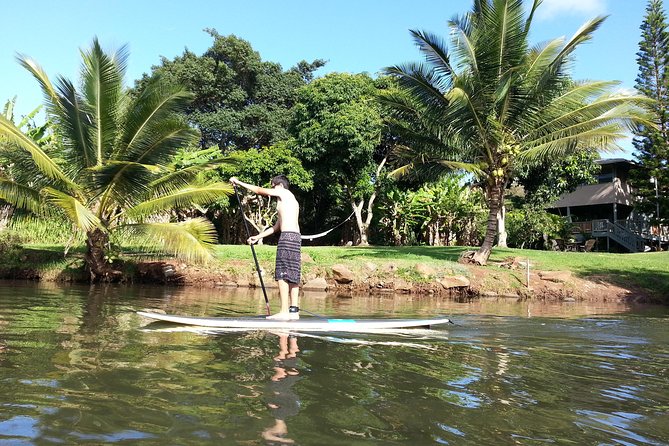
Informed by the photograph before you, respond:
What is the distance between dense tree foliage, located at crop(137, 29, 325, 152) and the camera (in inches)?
1320

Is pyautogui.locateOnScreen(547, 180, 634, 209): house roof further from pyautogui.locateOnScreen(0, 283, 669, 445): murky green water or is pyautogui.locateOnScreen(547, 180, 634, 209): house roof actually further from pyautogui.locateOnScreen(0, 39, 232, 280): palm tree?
pyautogui.locateOnScreen(0, 283, 669, 445): murky green water

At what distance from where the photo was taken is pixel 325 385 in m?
4.19

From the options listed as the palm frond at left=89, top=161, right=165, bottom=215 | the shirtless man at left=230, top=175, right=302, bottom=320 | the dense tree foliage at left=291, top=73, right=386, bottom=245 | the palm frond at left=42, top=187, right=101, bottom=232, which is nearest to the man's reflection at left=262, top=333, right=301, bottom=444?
the shirtless man at left=230, top=175, right=302, bottom=320

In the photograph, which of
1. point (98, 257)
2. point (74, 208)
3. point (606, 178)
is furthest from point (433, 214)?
point (74, 208)

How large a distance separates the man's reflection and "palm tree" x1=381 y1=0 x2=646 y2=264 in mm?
11906

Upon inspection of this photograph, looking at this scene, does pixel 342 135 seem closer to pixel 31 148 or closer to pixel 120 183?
pixel 120 183

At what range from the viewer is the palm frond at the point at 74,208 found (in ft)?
39.7

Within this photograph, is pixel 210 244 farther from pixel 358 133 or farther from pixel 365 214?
pixel 365 214

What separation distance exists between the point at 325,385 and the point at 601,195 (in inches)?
1399

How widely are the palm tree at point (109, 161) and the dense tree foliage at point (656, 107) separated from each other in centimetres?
2597

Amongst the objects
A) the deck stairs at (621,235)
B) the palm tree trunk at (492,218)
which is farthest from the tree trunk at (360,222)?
the deck stairs at (621,235)

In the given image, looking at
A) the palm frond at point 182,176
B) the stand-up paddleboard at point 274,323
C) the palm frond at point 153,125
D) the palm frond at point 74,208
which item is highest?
the palm frond at point 153,125

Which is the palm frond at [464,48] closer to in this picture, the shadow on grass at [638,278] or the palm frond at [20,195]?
the shadow on grass at [638,278]

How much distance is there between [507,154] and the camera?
16484mm
